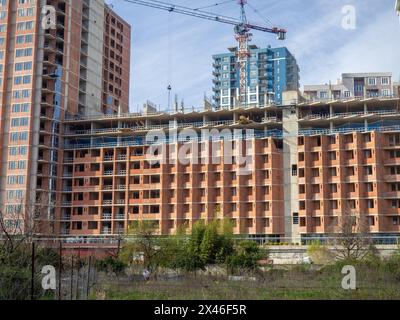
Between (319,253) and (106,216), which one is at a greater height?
(106,216)

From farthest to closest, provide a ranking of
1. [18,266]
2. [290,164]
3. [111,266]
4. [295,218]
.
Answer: [290,164]
[295,218]
[111,266]
[18,266]

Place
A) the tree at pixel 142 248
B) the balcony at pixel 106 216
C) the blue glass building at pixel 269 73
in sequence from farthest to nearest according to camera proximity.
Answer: the blue glass building at pixel 269 73
the balcony at pixel 106 216
the tree at pixel 142 248

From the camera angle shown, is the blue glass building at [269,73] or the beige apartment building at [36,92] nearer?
the beige apartment building at [36,92]

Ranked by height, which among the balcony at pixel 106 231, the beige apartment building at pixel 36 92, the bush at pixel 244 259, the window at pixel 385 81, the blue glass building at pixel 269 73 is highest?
the blue glass building at pixel 269 73

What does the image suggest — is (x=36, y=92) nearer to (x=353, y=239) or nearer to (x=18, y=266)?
(x=353, y=239)

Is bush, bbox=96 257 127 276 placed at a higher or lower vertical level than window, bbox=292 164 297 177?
lower

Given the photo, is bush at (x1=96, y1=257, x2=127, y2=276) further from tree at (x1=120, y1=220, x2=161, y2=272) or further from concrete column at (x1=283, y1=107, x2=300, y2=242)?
concrete column at (x1=283, y1=107, x2=300, y2=242)

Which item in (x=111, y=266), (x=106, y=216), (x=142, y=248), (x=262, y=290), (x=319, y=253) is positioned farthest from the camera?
(x=106, y=216)

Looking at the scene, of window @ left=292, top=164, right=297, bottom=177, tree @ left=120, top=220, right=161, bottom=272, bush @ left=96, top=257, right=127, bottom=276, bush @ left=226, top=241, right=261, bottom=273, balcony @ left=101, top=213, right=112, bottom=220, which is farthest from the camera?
balcony @ left=101, top=213, right=112, bottom=220

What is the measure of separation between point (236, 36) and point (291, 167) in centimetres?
5120

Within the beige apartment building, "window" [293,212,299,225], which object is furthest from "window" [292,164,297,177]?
the beige apartment building

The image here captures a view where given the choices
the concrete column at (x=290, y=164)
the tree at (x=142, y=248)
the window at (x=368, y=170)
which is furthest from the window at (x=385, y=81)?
the tree at (x=142, y=248)


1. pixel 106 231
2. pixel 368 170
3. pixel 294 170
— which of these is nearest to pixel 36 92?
pixel 106 231

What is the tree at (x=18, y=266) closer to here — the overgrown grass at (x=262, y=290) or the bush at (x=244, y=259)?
the overgrown grass at (x=262, y=290)
